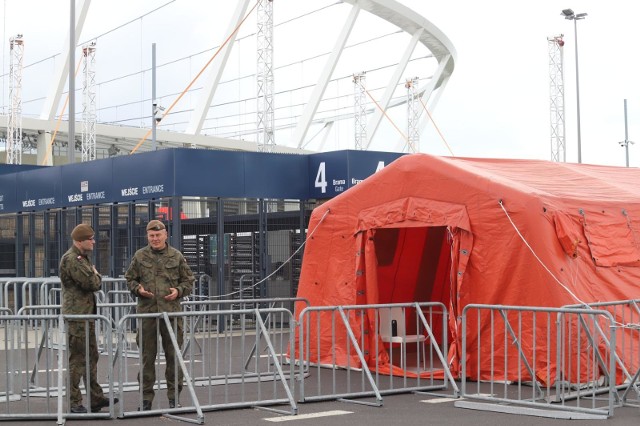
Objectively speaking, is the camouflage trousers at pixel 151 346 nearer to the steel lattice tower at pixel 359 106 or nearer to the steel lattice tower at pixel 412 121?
the steel lattice tower at pixel 412 121

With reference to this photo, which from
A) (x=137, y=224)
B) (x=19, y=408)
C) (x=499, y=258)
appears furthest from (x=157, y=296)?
(x=137, y=224)

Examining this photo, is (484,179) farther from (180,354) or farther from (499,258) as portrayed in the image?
(180,354)

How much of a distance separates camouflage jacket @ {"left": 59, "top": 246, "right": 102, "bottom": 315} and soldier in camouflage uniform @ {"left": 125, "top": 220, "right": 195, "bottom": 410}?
15.3 inches

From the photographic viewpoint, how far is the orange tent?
1218cm

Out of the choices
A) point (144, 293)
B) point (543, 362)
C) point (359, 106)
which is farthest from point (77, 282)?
point (359, 106)

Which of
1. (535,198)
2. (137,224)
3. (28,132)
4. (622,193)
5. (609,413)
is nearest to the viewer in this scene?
(609,413)

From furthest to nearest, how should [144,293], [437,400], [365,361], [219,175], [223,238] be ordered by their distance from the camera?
[223,238] < [219,175] < [365,361] < [437,400] < [144,293]

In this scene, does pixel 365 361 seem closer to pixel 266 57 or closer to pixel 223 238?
pixel 223 238

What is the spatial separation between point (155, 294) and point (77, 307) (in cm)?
78

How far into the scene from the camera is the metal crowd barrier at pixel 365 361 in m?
11.2

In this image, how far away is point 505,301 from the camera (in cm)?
1242

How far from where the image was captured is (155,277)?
10.2 metres

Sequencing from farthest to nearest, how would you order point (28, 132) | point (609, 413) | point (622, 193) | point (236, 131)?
point (236, 131) < point (28, 132) < point (622, 193) < point (609, 413)

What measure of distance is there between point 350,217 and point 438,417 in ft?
16.4
